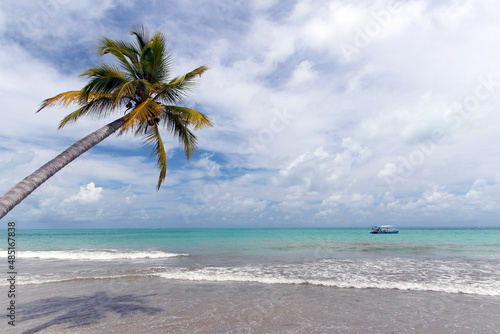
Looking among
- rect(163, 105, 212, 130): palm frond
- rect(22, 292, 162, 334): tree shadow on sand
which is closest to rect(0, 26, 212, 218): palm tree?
rect(163, 105, 212, 130): palm frond

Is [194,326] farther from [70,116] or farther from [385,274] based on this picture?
[385,274]

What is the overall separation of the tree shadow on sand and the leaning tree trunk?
4799 mm

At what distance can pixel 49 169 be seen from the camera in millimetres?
5566

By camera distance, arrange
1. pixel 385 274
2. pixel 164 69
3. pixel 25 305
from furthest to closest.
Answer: pixel 385 274 < pixel 25 305 < pixel 164 69

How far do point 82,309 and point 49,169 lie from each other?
5.99 meters

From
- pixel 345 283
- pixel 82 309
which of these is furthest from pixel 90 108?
pixel 345 283

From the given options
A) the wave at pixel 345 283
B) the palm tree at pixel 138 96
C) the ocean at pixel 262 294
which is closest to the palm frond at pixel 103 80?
the palm tree at pixel 138 96

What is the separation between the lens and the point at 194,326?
752 cm

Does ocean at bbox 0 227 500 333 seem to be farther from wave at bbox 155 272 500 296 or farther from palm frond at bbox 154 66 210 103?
palm frond at bbox 154 66 210 103

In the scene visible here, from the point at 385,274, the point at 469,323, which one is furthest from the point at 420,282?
the point at 469,323

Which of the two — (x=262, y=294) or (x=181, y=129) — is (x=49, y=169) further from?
(x=262, y=294)

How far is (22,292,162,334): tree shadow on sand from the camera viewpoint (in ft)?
26.2

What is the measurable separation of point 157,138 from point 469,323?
10966mm

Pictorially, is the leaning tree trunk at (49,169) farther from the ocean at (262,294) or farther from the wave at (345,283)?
the wave at (345,283)
